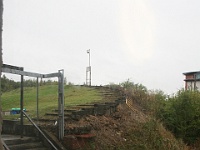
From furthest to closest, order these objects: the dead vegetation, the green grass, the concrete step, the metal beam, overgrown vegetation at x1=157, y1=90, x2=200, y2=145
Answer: overgrown vegetation at x1=157, y1=90, x2=200, y2=145
the green grass
the dead vegetation
the concrete step
the metal beam

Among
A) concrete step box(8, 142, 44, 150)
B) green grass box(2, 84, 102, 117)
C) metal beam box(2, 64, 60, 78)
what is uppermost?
metal beam box(2, 64, 60, 78)

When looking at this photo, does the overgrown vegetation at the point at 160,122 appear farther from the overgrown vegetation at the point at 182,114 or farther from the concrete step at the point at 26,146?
the concrete step at the point at 26,146

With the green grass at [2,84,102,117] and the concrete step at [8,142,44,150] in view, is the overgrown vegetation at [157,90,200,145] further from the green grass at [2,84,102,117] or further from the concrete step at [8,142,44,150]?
the concrete step at [8,142,44,150]

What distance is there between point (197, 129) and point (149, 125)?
5.30 m

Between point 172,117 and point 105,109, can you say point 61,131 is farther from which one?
point 172,117

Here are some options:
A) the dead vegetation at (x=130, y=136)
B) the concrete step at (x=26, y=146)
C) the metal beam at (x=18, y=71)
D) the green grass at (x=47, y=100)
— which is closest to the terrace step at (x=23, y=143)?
the concrete step at (x=26, y=146)

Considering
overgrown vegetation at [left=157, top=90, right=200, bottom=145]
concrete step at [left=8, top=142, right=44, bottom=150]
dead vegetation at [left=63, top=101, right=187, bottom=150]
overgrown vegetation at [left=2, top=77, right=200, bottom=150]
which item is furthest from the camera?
overgrown vegetation at [left=157, top=90, right=200, bottom=145]

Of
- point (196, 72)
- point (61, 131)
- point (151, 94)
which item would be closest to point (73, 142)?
point (61, 131)

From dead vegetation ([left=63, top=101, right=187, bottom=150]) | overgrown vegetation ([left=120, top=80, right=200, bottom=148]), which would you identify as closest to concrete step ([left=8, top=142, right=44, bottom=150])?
dead vegetation ([left=63, top=101, right=187, bottom=150])

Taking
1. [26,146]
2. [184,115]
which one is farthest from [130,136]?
[184,115]

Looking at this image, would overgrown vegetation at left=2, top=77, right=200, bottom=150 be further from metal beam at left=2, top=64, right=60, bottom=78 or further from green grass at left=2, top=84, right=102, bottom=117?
metal beam at left=2, top=64, right=60, bottom=78

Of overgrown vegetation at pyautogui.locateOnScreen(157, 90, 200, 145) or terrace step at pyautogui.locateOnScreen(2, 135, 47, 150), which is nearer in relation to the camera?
terrace step at pyautogui.locateOnScreen(2, 135, 47, 150)

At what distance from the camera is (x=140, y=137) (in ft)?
26.6

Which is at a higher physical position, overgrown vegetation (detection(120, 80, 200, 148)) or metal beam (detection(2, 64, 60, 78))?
metal beam (detection(2, 64, 60, 78))
